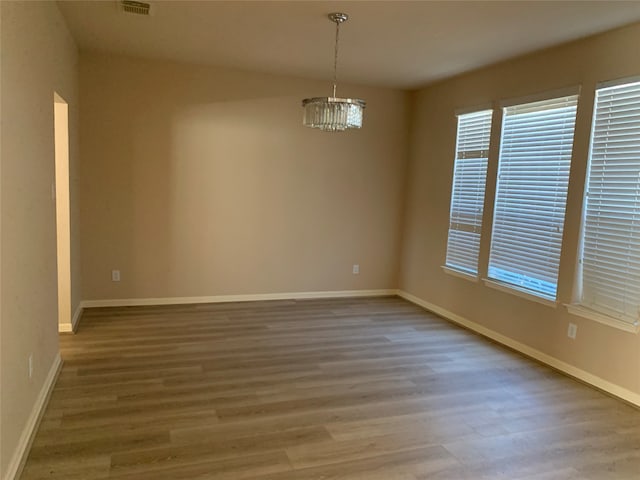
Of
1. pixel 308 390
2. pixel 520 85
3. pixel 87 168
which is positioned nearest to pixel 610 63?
pixel 520 85

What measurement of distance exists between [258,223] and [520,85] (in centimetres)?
311

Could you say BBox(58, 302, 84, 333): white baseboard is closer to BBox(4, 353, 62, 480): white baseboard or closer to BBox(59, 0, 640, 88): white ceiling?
BBox(4, 353, 62, 480): white baseboard

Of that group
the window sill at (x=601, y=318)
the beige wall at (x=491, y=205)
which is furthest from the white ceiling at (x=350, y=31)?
the window sill at (x=601, y=318)

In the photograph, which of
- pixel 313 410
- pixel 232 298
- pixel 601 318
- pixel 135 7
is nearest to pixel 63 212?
pixel 135 7

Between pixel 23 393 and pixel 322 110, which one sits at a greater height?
pixel 322 110

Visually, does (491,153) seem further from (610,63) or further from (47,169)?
(47,169)

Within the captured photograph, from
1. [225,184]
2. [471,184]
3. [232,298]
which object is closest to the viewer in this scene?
[471,184]

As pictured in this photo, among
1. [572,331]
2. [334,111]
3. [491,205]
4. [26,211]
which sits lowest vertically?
[572,331]

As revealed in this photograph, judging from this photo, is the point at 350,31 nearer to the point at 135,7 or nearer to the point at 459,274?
the point at 135,7

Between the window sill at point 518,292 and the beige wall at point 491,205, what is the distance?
0.05 m

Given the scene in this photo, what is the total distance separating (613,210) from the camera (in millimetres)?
3357

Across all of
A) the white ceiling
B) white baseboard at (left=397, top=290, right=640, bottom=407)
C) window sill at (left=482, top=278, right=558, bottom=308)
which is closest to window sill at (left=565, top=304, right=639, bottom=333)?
window sill at (left=482, top=278, right=558, bottom=308)

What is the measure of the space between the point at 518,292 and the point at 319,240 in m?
2.45

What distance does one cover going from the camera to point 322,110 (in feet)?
10.7
